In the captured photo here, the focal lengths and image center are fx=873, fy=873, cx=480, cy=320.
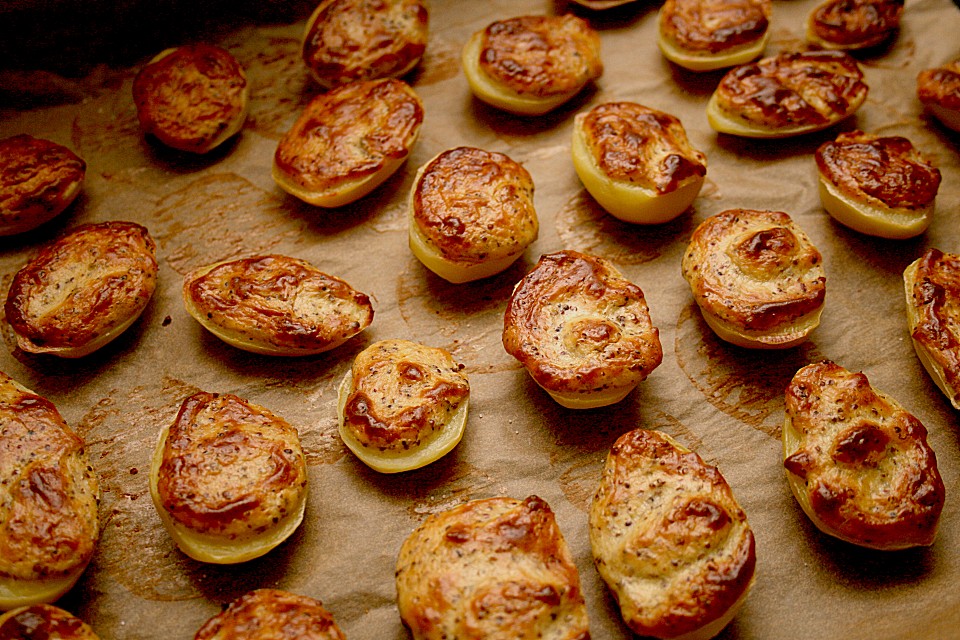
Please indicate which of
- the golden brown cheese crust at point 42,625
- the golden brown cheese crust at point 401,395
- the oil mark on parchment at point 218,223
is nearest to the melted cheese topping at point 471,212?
the golden brown cheese crust at point 401,395

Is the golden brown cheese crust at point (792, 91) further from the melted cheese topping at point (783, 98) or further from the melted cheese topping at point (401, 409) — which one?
the melted cheese topping at point (401, 409)

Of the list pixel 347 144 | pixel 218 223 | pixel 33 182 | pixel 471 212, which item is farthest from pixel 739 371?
pixel 33 182

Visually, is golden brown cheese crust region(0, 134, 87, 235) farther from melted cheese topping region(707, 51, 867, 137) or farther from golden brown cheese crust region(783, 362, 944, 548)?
golden brown cheese crust region(783, 362, 944, 548)

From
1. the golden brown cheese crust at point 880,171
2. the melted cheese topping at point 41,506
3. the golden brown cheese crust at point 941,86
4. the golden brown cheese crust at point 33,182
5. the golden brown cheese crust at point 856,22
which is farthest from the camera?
the golden brown cheese crust at point 856,22

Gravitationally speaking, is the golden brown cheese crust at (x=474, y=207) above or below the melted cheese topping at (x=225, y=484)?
above

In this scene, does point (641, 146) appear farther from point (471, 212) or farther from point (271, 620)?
point (271, 620)

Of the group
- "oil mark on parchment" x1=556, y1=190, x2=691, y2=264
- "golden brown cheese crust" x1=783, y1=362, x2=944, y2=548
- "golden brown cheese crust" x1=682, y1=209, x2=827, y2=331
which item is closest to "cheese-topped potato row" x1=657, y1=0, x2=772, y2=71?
"oil mark on parchment" x1=556, y1=190, x2=691, y2=264
